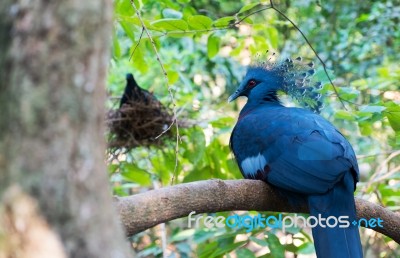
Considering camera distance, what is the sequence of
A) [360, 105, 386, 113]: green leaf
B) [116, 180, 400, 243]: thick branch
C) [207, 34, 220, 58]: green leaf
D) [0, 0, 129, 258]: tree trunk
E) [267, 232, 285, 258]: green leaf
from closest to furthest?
[0, 0, 129, 258]: tree trunk < [116, 180, 400, 243]: thick branch < [360, 105, 386, 113]: green leaf < [267, 232, 285, 258]: green leaf < [207, 34, 220, 58]: green leaf

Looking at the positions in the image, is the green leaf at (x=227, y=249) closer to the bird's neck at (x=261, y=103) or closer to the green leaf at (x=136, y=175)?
the bird's neck at (x=261, y=103)

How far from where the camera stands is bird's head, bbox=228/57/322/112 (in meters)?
2.68

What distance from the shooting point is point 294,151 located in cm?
219

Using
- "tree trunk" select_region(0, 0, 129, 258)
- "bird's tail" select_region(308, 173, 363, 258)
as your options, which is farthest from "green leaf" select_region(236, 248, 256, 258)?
"tree trunk" select_region(0, 0, 129, 258)

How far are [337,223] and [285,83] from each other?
95 cm

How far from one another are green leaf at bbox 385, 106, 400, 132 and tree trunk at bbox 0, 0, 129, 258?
169 cm

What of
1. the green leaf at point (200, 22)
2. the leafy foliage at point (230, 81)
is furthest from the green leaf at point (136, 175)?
the green leaf at point (200, 22)

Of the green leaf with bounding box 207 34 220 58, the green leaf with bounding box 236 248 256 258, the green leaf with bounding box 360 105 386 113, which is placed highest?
the green leaf with bounding box 207 34 220 58

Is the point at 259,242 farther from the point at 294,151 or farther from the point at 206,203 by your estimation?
the point at 206,203

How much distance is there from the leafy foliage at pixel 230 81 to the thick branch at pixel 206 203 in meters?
0.37

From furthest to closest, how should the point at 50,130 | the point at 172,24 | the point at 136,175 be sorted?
the point at 136,175
the point at 172,24
the point at 50,130

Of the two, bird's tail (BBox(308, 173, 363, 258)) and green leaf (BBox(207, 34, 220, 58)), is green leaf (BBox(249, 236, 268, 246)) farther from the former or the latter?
green leaf (BBox(207, 34, 220, 58))

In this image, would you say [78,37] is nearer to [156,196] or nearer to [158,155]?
[156,196]

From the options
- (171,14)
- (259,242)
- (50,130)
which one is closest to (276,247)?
(259,242)
